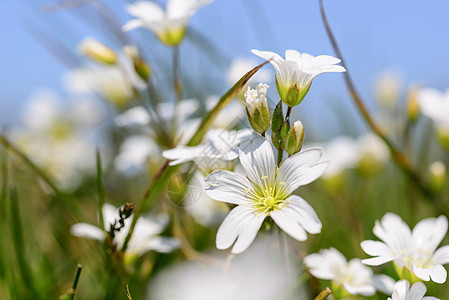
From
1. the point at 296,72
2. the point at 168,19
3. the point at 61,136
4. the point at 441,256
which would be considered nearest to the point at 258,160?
the point at 296,72

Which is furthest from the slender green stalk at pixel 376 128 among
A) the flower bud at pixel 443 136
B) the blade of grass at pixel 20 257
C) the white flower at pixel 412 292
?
the blade of grass at pixel 20 257

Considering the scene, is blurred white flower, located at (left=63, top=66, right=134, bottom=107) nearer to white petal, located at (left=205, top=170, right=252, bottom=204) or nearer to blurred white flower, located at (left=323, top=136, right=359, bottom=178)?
blurred white flower, located at (left=323, top=136, right=359, bottom=178)

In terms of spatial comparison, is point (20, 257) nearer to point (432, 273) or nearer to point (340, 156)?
point (432, 273)

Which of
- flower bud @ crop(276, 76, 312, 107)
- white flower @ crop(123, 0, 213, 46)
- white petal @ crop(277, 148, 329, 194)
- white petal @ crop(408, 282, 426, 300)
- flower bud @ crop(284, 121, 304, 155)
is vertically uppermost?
white flower @ crop(123, 0, 213, 46)

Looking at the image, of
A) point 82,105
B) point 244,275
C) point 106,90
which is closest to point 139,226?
→ point 244,275

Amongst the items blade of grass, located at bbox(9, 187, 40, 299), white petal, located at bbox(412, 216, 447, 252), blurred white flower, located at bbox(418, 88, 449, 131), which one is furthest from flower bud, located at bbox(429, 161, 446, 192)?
blade of grass, located at bbox(9, 187, 40, 299)

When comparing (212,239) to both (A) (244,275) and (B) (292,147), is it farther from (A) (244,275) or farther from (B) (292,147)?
(B) (292,147)

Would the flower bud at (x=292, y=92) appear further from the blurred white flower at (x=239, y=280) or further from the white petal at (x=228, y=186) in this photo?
the blurred white flower at (x=239, y=280)
